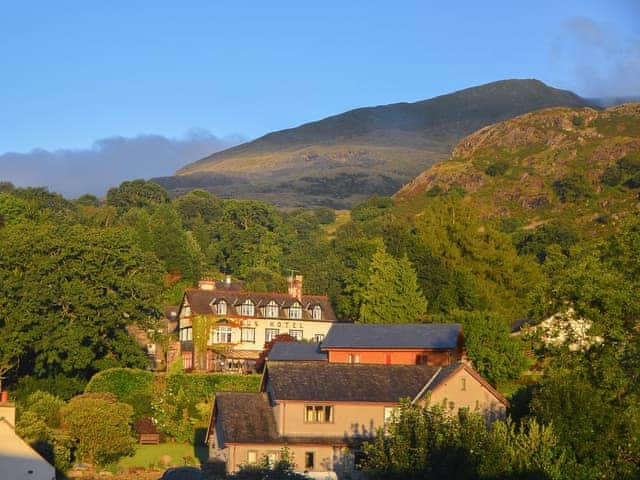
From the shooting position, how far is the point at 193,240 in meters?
145

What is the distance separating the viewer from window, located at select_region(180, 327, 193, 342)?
302ft

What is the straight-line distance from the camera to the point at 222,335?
9162 cm

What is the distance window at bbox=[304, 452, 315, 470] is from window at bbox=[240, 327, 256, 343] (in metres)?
34.6

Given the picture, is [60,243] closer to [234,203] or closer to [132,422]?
[132,422]

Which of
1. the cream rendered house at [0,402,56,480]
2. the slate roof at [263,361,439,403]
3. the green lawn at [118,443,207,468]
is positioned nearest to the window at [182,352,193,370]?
the green lawn at [118,443,207,468]

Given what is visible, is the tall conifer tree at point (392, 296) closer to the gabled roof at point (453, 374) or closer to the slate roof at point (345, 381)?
the slate roof at point (345, 381)

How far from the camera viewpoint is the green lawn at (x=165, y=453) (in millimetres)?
60906

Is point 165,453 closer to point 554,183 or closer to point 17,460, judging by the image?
point 17,460

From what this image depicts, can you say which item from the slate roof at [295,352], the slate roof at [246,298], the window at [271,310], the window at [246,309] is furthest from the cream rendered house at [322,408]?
the window at [271,310]

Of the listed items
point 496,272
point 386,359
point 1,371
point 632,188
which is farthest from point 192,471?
point 632,188

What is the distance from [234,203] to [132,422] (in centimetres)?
10042

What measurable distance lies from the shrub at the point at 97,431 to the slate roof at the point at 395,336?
611 inches

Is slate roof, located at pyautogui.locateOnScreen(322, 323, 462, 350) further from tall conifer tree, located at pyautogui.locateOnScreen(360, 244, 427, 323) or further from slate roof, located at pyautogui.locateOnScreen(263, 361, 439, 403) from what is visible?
tall conifer tree, located at pyautogui.locateOnScreen(360, 244, 427, 323)

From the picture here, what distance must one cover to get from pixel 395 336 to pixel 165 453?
16608mm
